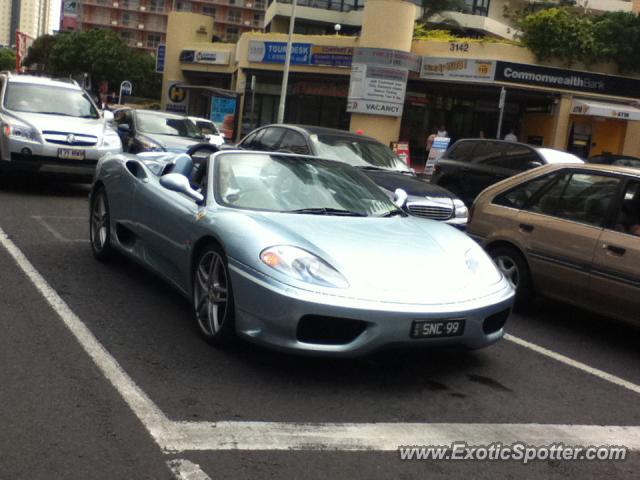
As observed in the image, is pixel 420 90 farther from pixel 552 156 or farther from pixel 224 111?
pixel 552 156

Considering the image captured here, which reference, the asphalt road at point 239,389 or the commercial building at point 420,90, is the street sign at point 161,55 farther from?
the asphalt road at point 239,389

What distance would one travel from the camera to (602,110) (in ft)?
102

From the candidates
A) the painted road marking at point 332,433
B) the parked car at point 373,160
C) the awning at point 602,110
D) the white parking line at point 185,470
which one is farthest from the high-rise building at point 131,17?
the white parking line at point 185,470

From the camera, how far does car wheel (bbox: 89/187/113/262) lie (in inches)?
286

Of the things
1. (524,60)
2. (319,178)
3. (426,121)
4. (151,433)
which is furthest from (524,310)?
(426,121)

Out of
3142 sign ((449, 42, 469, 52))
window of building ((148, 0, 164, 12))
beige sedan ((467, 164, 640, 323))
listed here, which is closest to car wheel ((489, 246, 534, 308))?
beige sedan ((467, 164, 640, 323))

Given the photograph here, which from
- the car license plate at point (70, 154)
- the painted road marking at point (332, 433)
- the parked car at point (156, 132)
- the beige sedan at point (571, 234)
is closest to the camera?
the painted road marking at point (332, 433)

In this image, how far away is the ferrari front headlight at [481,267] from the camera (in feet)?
16.4

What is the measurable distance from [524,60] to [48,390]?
30125 mm

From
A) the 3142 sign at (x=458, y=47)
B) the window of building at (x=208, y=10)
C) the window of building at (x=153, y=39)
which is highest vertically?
the window of building at (x=208, y=10)

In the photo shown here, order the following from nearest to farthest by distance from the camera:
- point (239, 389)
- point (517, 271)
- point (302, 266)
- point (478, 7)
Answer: point (239, 389), point (302, 266), point (517, 271), point (478, 7)

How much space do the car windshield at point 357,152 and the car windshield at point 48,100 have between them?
462cm

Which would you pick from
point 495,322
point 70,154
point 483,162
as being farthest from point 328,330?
point 483,162

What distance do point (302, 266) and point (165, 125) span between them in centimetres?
1122
